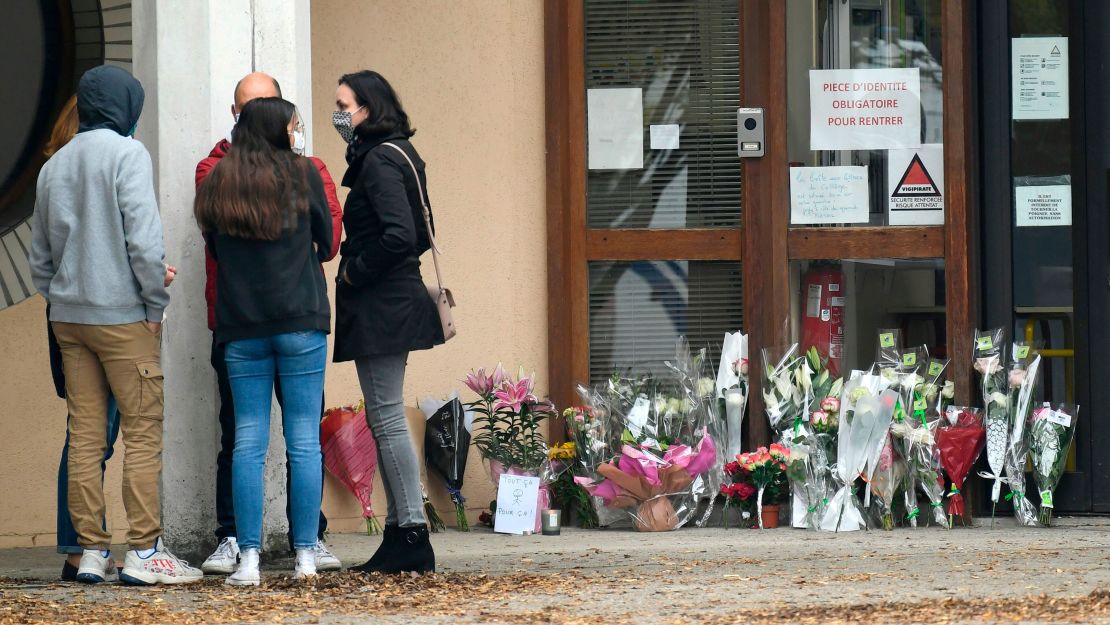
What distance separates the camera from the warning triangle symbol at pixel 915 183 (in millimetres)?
7051

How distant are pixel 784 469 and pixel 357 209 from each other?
2338 mm

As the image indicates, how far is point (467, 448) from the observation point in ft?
23.2

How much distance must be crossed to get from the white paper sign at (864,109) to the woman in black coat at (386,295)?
89.2 inches

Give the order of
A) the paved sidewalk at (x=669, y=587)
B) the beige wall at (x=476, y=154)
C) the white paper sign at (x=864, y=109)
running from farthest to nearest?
the beige wall at (x=476, y=154), the white paper sign at (x=864, y=109), the paved sidewalk at (x=669, y=587)

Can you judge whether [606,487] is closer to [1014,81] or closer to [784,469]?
[784,469]

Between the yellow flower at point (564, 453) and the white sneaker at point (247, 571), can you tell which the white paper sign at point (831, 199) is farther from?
the white sneaker at point (247, 571)

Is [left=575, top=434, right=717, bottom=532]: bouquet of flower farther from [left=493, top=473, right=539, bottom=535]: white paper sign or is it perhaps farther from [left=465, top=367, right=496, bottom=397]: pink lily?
[left=465, top=367, right=496, bottom=397]: pink lily

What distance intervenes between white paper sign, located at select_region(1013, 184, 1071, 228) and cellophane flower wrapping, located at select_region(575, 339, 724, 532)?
1468mm

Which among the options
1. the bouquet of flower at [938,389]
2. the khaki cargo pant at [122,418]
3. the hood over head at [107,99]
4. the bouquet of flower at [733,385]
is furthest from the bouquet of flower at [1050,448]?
the hood over head at [107,99]

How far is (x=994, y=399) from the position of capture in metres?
6.82

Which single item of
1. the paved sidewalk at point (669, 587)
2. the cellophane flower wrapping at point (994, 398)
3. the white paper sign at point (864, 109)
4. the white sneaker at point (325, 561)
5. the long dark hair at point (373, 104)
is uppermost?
the white paper sign at point (864, 109)

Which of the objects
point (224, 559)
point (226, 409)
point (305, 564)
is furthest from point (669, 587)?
point (226, 409)

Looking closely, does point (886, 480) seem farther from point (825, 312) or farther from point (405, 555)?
point (405, 555)

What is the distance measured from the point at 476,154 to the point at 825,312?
1.65m
